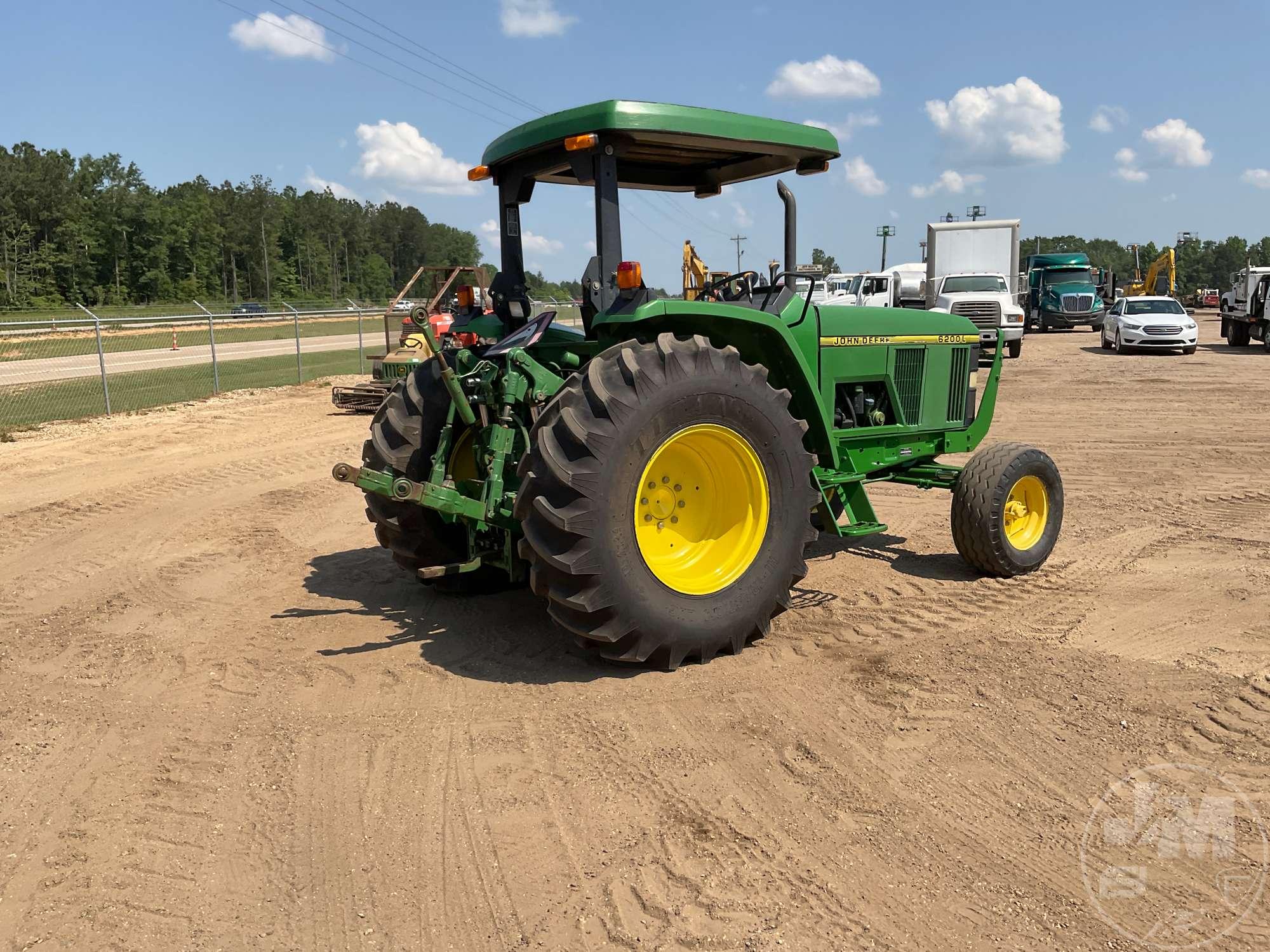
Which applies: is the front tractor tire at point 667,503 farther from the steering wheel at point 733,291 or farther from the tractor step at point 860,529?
the steering wheel at point 733,291

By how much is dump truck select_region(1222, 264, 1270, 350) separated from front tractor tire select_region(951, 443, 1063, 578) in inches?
A: 896

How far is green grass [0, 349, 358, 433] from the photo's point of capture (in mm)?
13992

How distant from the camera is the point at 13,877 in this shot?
2863 millimetres

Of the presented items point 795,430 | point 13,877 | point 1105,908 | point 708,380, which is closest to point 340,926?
point 13,877

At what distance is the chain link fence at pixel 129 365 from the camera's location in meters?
14.4

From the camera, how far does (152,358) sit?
23484 mm

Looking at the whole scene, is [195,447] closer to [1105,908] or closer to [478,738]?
[478,738]

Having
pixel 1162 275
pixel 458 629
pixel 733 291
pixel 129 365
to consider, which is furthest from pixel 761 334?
pixel 1162 275

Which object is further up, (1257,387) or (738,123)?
(738,123)

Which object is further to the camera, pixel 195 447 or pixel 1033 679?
pixel 195 447

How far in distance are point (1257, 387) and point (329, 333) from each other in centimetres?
3894

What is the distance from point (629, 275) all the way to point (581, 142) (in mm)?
643

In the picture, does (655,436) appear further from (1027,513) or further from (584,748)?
(1027,513)

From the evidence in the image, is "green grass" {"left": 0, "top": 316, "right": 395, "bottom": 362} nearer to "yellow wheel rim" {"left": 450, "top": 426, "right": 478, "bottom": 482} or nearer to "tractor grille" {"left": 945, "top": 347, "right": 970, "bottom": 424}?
"yellow wheel rim" {"left": 450, "top": 426, "right": 478, "bottom": 482}
